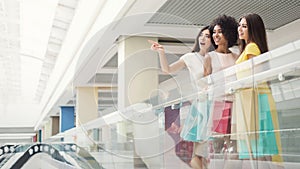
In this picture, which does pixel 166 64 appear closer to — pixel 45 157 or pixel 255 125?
pixel 255 125

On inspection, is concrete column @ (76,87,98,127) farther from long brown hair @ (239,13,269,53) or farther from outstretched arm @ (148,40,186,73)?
long brown hair @ (239,13,269,53)

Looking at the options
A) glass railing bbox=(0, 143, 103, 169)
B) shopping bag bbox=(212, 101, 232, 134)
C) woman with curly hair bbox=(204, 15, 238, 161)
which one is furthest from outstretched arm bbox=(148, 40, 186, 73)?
glass railing bbox=(0, 143, 103, 169)

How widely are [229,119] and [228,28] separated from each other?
0.85 meters

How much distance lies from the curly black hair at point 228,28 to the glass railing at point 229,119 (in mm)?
485

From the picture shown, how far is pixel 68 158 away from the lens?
3.84 m

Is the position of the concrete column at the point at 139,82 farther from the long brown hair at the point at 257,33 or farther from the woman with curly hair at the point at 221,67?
the long brown hair at the point at 257,33

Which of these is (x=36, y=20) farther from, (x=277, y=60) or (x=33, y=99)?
(x=33, y=99)

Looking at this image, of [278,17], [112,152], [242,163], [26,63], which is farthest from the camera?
[26,63]

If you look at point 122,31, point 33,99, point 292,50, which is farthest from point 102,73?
point 33,99

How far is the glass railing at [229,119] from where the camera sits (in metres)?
2.59

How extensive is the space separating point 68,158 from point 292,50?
2.14 meters

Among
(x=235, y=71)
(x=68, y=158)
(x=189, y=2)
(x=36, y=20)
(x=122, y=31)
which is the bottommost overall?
(x=68, y=158)

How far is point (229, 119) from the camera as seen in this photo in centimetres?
303

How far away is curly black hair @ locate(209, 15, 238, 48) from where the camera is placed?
3.50 m
